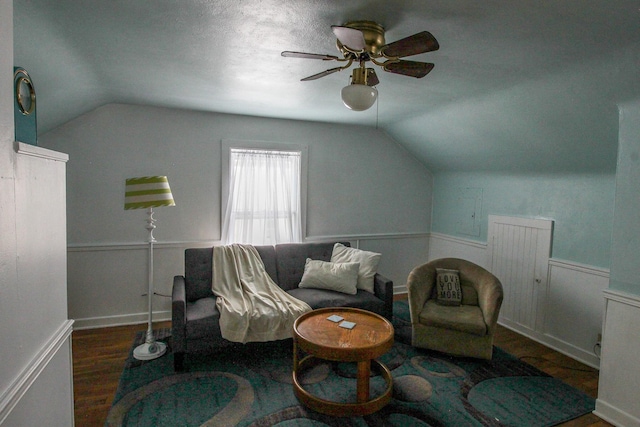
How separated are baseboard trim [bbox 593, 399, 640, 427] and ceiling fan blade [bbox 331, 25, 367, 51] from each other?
9.12 ft

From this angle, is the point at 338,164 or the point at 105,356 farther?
the point at 338,164

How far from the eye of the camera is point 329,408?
7.57ft

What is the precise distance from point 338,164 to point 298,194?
67cm

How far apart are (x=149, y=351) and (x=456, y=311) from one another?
2721 mm

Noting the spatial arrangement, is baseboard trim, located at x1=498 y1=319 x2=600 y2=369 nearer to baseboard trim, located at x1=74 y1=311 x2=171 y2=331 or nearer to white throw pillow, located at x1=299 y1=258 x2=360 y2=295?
white throw pillow, located at x1=299 y1=258 x2=360 y2=295

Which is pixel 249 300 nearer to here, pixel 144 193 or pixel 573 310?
pixel 144 193

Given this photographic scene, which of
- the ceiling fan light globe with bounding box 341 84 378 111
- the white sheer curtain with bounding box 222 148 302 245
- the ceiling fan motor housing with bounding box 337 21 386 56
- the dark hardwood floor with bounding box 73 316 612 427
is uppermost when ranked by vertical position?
the ceiling fan motor housing with bounding box 337 21 386 56

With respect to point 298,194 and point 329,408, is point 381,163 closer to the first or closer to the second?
point 298,194

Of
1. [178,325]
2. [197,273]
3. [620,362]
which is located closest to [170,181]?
[197,273]

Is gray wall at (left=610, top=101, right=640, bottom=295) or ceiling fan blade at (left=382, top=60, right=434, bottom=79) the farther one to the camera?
gray wall at (left=610, top=101, right=640, bottom=295)

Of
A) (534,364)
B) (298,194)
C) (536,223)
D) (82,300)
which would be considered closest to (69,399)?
→ (82,300)

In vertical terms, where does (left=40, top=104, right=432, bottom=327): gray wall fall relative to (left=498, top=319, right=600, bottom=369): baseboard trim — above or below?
above

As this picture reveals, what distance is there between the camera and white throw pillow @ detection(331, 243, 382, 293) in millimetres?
3697

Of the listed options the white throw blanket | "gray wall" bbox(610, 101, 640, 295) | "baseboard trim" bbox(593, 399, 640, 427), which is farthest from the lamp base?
"gray wall" bbox(610, 101, 640, 295)
